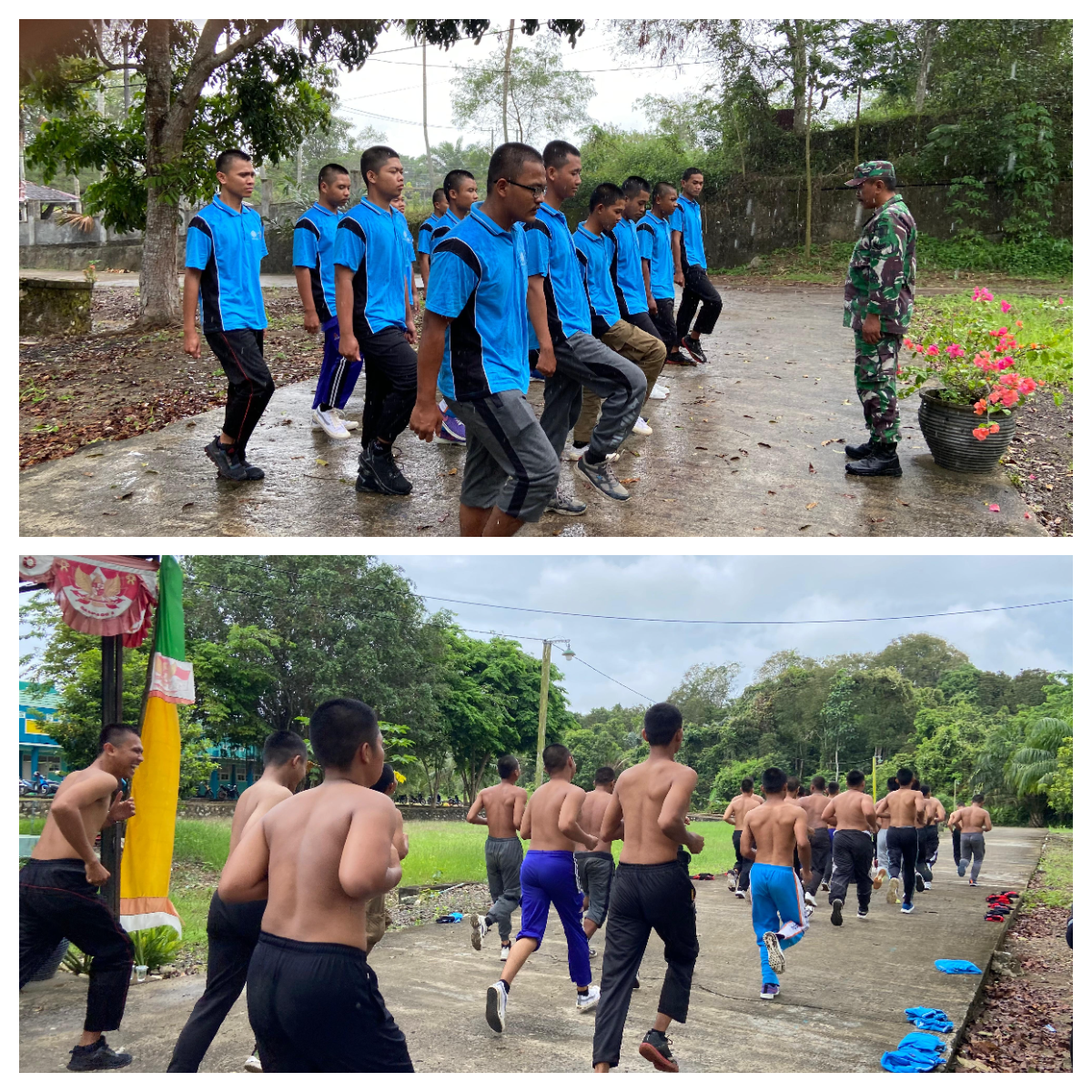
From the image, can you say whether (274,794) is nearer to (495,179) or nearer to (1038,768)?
(495,179)

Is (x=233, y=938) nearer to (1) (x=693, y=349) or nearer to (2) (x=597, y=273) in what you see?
(2) (x=597, y=273)

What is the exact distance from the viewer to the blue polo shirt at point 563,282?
6.02 m

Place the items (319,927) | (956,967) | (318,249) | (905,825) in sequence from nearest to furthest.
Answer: (319,927), (956,967), (318,249), (905,825)

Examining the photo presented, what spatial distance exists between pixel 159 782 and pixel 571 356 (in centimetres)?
368

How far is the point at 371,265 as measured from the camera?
6.31 m

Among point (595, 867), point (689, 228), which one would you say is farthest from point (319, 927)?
point (689, 228)

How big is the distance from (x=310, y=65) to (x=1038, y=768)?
18.9 metres

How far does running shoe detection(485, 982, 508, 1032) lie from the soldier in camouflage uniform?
437 cm

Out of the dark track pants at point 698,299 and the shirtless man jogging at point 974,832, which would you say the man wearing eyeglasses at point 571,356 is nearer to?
the dark track pants at point 698,299

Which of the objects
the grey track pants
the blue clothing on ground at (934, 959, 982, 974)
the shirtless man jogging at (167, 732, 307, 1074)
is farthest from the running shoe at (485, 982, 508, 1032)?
the blue clothing on ground at (934, 959, 982, 974)

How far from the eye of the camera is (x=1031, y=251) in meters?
20.8

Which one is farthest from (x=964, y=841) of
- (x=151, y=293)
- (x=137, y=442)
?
(x=151, y=293)

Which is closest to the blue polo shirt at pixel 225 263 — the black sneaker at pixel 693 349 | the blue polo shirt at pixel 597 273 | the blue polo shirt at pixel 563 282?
the blue polo shirt at pixel 563 282

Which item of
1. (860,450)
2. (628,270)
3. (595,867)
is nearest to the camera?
(595,867)
